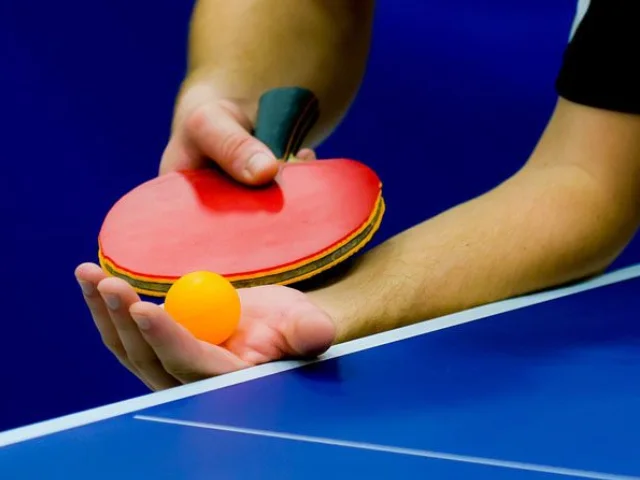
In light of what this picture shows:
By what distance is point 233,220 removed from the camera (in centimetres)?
76

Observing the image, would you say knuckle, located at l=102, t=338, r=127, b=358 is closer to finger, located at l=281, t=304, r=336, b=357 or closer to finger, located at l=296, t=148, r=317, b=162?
finger, located at l=281, t=304, r=336, b=357

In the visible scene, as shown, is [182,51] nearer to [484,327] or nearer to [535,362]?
[484,327]

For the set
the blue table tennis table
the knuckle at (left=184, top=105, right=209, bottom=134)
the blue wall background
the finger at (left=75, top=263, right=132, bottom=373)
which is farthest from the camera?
Answer: the blue wall background

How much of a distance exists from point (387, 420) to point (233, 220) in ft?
0.97

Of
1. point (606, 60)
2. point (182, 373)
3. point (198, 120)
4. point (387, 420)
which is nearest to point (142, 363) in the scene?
point (182, 373)

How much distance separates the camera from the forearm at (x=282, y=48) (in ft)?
3.29

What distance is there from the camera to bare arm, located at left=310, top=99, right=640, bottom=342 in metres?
0.79

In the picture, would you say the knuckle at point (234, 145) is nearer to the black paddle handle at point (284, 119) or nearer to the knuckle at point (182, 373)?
the black paddle handle at point (284, 119)

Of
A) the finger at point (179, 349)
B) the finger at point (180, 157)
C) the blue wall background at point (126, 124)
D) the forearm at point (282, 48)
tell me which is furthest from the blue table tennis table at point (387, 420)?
the blue wall background at point (126, 124)

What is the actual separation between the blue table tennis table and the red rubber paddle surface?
0.36 feet

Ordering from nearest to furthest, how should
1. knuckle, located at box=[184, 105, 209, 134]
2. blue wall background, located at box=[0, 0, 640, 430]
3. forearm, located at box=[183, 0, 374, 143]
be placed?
knuckle, located at box=[184, 105, 209, 134] → forearm, located at box=[183, 0, 374, 143] → blue wall background, located at box=[0, 0, 640, 430]

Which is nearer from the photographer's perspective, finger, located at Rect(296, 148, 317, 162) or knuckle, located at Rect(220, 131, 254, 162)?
knuckle, located at Rect(220, 131, 254, 162)

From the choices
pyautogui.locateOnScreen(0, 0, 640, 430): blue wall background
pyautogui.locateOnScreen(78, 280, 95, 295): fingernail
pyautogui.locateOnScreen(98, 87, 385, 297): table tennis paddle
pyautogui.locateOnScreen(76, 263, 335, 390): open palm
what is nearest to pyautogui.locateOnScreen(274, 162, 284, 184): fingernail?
pyautogui.locateOnScreen(98, 87, 385, 297): table tennis paddle

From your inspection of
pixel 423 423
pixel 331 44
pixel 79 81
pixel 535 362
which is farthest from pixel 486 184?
pixel 423 423
